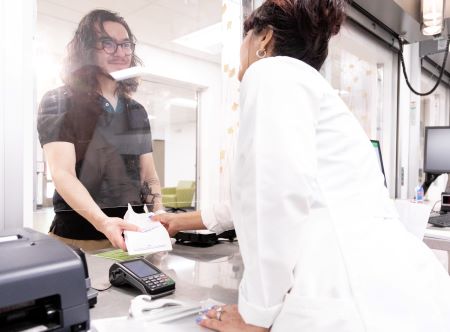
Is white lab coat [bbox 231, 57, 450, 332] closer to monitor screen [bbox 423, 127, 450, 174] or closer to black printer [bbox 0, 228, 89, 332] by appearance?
black printer [bbox 0, 228, 89, 332]

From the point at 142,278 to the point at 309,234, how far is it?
0.46 m

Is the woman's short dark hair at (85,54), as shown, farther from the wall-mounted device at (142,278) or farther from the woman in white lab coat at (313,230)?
the woman in white lab coat at (313,230)

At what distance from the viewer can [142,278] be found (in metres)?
0.91

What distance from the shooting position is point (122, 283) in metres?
0.95

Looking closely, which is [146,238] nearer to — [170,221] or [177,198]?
[170,221]

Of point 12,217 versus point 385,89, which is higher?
point 385,89

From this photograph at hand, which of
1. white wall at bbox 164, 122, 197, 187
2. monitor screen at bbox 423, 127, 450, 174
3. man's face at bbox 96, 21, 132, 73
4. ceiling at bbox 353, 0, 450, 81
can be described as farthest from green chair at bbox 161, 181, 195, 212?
monitor screen at bbox 423, 127, 450, 174

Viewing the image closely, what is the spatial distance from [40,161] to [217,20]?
43.4 inches

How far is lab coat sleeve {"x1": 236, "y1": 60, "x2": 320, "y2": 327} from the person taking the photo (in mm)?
625

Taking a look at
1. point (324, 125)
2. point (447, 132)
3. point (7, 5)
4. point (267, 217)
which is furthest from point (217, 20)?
point (447, 132)

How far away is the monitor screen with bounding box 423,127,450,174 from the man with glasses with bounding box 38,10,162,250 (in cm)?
207

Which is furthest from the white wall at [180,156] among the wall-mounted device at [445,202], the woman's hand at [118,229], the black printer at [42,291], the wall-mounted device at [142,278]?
the wall-mounted device at [445,202]

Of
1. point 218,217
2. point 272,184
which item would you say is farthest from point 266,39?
point 218,217

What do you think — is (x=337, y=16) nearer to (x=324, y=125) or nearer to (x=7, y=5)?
(x=324, y=125)
